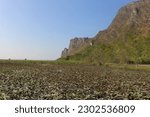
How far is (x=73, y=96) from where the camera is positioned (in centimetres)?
3288

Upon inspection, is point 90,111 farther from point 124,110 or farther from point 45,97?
point 45,97

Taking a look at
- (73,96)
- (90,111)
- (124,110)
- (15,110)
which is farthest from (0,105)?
(73,96)

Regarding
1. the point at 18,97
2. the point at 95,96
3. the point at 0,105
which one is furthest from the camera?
the point at 95,96

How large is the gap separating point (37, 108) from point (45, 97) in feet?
35.2

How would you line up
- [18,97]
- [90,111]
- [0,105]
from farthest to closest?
1. [18,97]
2. [0,105]
3. [90,111]

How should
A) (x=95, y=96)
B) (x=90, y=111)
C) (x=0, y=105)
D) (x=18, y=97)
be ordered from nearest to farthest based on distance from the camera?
1. (x=90, y=111)
2. (x=0, y=105)
3. (x=18, y=97)
4. (x=95, y=96)

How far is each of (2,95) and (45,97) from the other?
3.99m

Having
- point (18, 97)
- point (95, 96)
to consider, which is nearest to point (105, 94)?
point (95, 96)

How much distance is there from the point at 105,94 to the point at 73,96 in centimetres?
432

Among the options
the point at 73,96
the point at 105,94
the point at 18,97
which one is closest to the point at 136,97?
the point at 105,94

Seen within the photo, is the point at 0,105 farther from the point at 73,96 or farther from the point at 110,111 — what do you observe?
the point at 73,96

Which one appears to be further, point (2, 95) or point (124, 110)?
point (2, 95)

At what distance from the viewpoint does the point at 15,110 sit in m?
21.0

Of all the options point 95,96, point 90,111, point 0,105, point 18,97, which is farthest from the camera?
point 95,96
